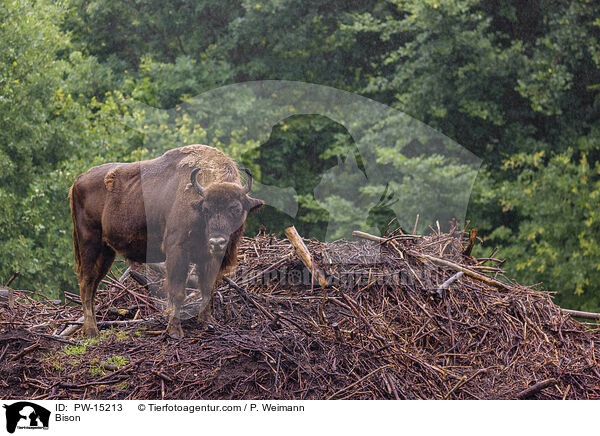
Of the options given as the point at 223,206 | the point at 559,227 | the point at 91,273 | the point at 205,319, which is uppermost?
the point at 223,206

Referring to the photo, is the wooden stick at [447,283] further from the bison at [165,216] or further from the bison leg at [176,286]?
the bison leg at [176,286]

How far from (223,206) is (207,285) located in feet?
3.07

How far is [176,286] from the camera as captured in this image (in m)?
5.24

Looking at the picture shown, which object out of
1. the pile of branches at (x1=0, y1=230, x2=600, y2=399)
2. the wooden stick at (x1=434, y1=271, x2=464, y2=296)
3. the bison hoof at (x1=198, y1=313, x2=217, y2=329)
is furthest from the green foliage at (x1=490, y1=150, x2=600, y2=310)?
the bison hoof at (x1=198, y1=313, x2=217, y2=329)

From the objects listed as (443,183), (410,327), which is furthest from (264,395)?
(443,183)

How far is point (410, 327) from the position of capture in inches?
214

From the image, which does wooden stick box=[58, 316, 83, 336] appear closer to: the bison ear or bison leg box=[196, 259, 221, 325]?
bison leg box=[196, 259, 221, 325]

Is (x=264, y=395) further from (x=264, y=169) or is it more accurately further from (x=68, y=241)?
(x=264, y=169)

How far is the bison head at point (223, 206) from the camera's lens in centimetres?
471

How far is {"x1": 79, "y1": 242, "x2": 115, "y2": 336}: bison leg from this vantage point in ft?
18.2

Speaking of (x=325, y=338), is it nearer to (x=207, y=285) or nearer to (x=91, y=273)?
(x=207, y=285)

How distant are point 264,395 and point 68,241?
6909 mm
